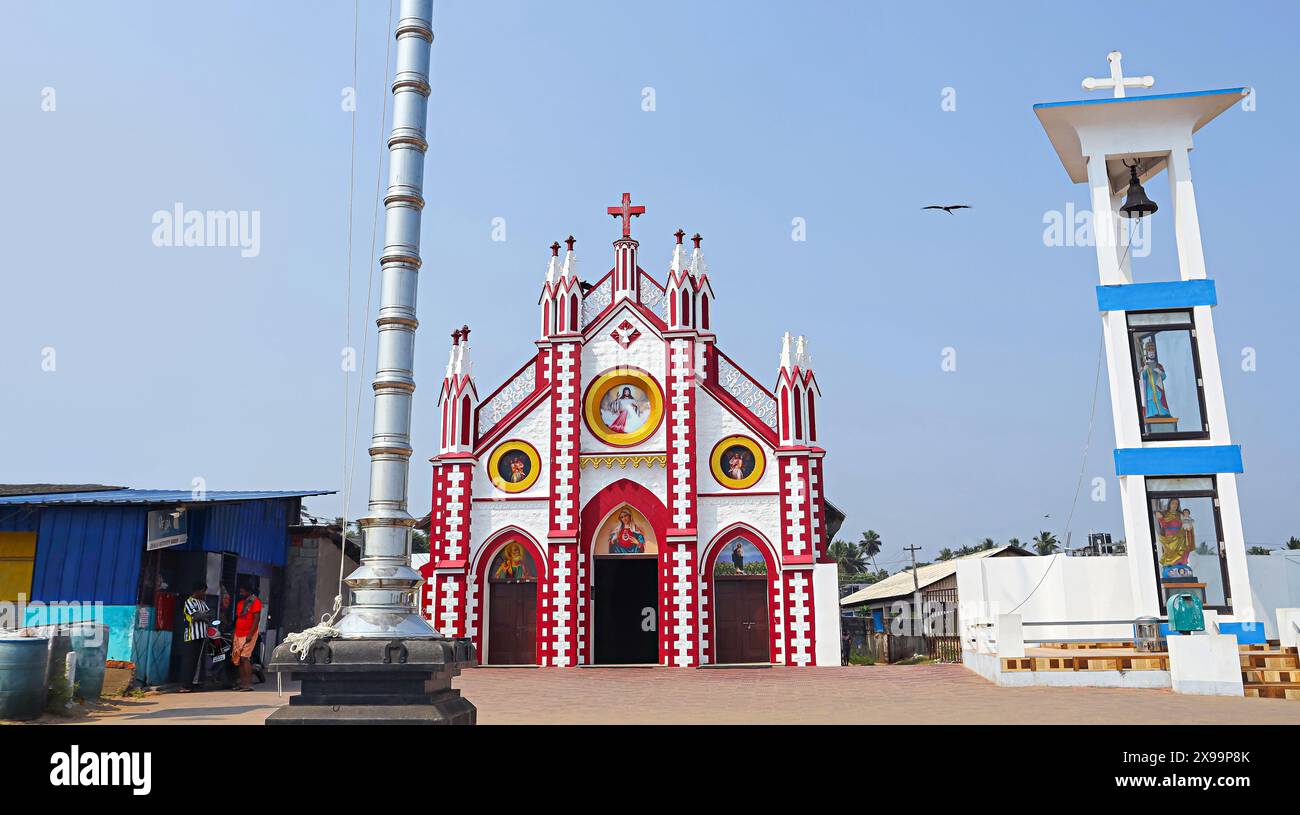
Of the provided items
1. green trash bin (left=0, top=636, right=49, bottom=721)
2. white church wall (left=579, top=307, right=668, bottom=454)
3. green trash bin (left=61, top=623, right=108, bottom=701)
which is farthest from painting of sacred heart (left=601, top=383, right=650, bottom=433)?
green trash bin (left=0, top=636, right=49, bottom=721)

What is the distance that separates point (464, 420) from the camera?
2864 cm

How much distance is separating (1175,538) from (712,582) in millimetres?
12204

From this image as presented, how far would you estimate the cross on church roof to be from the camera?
20.9 m

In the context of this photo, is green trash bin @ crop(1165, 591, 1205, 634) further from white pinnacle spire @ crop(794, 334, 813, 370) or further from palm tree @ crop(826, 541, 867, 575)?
palm tree @ crop(826, 541, 867, 575)

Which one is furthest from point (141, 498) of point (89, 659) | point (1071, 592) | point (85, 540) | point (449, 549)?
point (1071, 592)

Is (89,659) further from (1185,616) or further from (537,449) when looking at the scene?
(1185,616)

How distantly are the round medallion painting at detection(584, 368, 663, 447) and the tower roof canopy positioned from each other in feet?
41.7

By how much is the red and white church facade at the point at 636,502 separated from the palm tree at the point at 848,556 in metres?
72.1

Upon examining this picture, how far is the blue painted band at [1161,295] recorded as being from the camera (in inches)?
770

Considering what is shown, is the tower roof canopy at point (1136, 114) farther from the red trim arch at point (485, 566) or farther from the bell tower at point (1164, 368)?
the red trim arch at point (485, 566)
